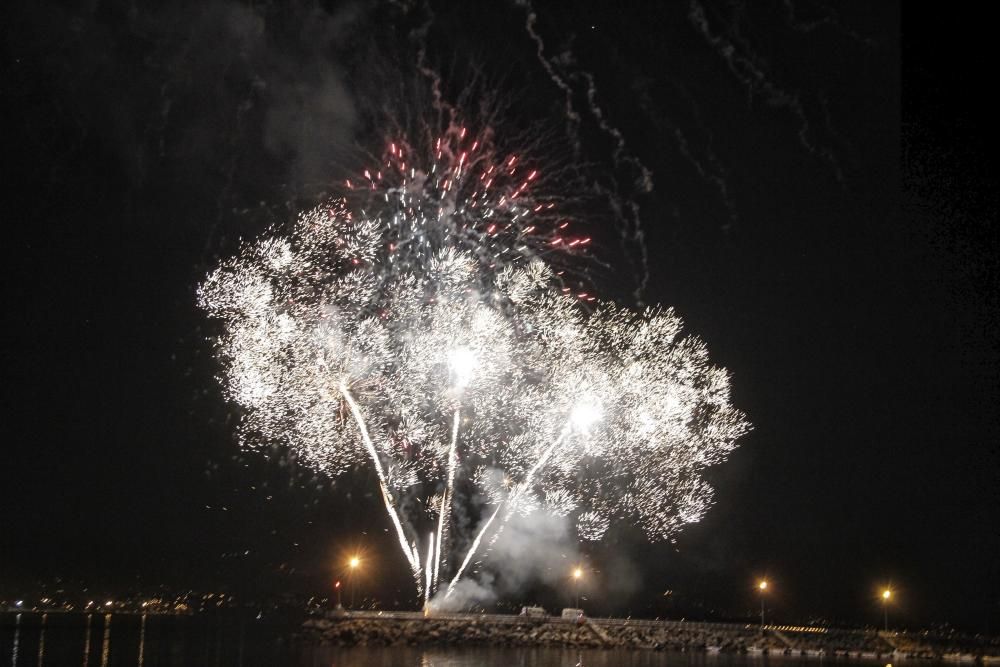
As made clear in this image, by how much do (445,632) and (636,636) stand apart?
375 inches

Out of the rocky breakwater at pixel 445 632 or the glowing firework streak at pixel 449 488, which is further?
the rocky breakwater at pixel 445 632

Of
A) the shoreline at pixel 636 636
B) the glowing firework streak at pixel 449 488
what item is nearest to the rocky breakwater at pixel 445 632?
the shoreline at pixel 636 636

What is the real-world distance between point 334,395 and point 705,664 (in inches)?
650

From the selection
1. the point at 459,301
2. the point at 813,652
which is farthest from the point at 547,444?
the point at 813,652

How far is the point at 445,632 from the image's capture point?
37.1m

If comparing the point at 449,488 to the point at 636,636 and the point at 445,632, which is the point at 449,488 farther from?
the point at 636,636

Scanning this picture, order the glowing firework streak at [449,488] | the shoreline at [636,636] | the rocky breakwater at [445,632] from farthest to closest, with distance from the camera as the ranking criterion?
the shoreline at [636,636] → the rocky breakwater at [445,632] → the glowing firework streak at [449,488]

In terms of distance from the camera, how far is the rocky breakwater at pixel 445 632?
36.5 metres

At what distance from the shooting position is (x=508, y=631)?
3894 cm

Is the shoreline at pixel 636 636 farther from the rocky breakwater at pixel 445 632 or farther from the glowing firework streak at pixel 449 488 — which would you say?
the glowing firework streak at pixel 449 488

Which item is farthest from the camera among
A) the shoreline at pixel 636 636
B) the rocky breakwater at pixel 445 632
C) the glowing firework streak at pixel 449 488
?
the shoreline at pixel 636 636

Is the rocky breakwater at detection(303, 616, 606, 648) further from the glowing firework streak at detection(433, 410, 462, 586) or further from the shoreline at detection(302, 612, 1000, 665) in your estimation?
the glowing firework streak at detection(433, 410, 462, 586)

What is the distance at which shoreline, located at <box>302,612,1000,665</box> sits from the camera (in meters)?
36.8

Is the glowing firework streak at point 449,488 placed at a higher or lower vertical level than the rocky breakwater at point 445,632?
higher
